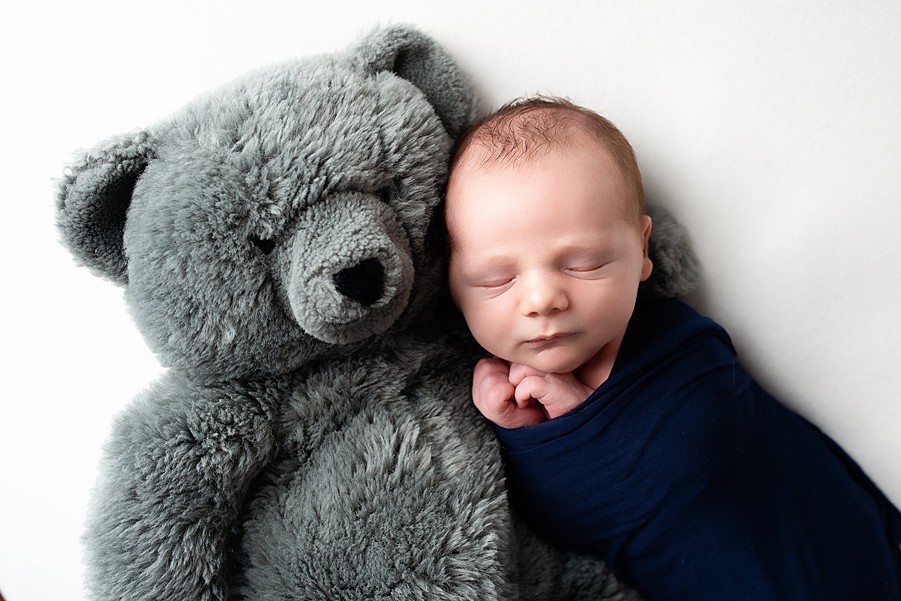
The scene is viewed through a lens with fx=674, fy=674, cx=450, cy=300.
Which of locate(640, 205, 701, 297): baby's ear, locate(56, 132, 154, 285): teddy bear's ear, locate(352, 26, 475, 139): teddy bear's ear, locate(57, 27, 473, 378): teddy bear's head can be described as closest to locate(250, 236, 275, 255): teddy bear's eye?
locate(57, 27, 473, 378): teddy bear's head

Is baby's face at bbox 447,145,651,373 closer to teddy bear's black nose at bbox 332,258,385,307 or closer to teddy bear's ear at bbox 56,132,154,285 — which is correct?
teddy bear's black nose at bbox 332,258,385,307

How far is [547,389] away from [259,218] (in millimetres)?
393

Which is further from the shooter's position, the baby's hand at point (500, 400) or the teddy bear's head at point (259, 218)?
the baby's hand at point (500, 400)

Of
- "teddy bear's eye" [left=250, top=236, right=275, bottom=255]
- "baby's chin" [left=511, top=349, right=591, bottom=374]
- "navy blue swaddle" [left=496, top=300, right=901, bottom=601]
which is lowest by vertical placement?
"navy blue swaddle" [left=496, top=300, right=901, bottom=601]

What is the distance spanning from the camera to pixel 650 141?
92 cm

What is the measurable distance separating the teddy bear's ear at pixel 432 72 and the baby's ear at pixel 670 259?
0.30m

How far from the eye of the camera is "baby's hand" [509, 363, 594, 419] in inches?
32.5

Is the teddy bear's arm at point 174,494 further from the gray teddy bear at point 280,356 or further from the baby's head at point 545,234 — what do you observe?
the baby's head at point 545,234

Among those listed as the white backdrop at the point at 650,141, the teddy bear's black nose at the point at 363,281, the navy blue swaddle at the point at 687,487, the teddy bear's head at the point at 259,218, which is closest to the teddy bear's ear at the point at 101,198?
the teddy bear's head at the point at 259,218

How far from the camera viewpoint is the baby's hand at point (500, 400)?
32.7 inches

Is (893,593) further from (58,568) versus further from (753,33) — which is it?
(58,568)

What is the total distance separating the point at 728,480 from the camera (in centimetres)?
84

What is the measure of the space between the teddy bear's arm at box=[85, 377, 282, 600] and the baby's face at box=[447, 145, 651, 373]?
297 millimetres

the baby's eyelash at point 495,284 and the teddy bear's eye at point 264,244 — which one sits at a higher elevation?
the teddy bear's eye at point 264,244
